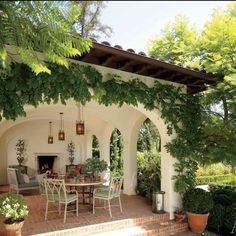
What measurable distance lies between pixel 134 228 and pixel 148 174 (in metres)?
3.03

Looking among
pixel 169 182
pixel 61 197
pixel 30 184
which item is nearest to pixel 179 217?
pixel 169 182

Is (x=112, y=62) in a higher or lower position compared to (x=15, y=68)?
higher

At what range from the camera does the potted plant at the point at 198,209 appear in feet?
22.9

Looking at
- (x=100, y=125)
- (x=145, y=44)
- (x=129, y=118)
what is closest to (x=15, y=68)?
(x=129, y=118)

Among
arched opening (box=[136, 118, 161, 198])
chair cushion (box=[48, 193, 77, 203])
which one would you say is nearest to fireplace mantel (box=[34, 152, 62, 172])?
arched opening (box=[136, 118, 161, 198])

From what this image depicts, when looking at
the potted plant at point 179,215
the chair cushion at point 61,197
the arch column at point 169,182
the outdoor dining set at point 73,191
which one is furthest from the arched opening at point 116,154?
the chair cushion at point 61,197

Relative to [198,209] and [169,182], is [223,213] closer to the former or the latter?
[198,209]

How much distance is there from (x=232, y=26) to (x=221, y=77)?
5.02 ft

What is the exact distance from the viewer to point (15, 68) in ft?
16.3

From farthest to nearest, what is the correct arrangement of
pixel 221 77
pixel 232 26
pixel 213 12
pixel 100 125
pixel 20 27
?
pixel 100 125 < pixel 213 12 < pixel 221 77 < pixel 232 26 < pixel 20 27

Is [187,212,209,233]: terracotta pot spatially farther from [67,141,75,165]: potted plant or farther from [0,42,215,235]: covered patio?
[67,141,75,165]: potted plant

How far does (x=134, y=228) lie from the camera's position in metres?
6.79

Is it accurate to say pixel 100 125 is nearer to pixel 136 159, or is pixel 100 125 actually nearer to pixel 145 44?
pixel 136 159

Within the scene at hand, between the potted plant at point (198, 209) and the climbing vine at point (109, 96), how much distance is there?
0.37 metres
